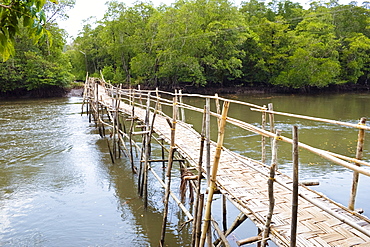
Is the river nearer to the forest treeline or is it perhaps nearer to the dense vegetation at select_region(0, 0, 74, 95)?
the dense vegetation at select_region(0, 0, 74, 95)

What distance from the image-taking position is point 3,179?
28.4 feet

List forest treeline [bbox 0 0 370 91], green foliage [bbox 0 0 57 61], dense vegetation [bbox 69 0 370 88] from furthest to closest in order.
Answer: dense vegetation [bbox 69 0 370 88], forest treeline [bbox 0 0 370 91], green foliage [bbox 0 0 57 61]

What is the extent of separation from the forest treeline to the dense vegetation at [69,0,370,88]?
0.09 meters

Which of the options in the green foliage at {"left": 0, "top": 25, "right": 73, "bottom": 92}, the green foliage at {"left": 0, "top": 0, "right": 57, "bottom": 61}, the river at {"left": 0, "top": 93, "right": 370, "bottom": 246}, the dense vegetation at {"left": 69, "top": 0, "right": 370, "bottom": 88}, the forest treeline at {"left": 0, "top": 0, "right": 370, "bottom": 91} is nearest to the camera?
the green foliage at {"left": 0, "top": 0, "right": 57, "bottom": 61}

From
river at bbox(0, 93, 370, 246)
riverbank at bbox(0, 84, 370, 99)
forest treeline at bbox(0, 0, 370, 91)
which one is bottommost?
river at bbox(0, 93, 370, 246)

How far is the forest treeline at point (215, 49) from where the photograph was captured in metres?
29.5

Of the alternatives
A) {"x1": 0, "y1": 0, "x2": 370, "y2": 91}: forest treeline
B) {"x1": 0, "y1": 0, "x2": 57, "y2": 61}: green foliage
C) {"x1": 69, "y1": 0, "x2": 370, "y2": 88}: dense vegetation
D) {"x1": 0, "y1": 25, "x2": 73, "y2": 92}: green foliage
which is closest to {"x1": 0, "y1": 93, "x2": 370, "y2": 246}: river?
{"x1": 0, "y1": 0, "x2": 57, "y2": 61}: green foliage

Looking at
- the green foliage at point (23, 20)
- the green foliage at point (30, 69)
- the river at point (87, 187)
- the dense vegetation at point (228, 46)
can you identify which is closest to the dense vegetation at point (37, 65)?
the green foliage at point (30, 69)

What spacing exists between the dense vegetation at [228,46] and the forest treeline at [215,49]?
9cm

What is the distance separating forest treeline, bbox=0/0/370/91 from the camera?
96.7 feet

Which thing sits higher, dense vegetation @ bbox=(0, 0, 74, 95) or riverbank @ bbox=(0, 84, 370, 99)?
dense vegetation @ bbox=(0, 0, 74, 95)

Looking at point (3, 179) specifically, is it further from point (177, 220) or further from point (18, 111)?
point (18, 111)

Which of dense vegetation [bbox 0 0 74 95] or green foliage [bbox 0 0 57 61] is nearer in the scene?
green foliage [bbox 0 0 57 61]

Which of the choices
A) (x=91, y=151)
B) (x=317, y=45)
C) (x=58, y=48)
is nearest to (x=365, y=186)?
(x=91, y=151)
